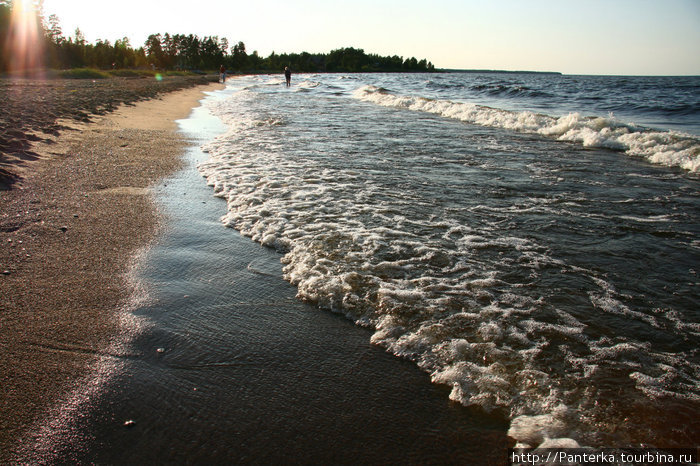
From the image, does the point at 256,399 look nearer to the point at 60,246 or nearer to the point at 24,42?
the point at 60,246

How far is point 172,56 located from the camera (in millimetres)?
117875

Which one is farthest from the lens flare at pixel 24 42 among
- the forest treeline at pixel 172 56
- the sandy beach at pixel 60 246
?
the sandy beach at pixel 60 246

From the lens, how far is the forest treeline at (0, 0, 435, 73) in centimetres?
7325

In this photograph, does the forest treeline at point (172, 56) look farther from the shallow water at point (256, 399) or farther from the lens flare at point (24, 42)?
the shallow water at point (256, 399)

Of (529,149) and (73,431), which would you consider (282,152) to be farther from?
(73,431)

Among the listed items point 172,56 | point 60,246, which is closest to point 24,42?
point 172,56

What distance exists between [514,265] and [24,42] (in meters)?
88.0

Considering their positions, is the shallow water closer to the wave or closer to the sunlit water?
the sunlit water

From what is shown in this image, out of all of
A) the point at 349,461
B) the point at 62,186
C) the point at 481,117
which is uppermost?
the point at 481,117

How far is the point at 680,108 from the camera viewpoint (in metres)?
21.4

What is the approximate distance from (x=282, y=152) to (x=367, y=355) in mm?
8430

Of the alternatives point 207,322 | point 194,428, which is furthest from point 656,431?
point 207,322

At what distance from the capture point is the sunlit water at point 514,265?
8.75 ft

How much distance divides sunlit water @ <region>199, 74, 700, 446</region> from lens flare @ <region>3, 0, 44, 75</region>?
2659 inches
